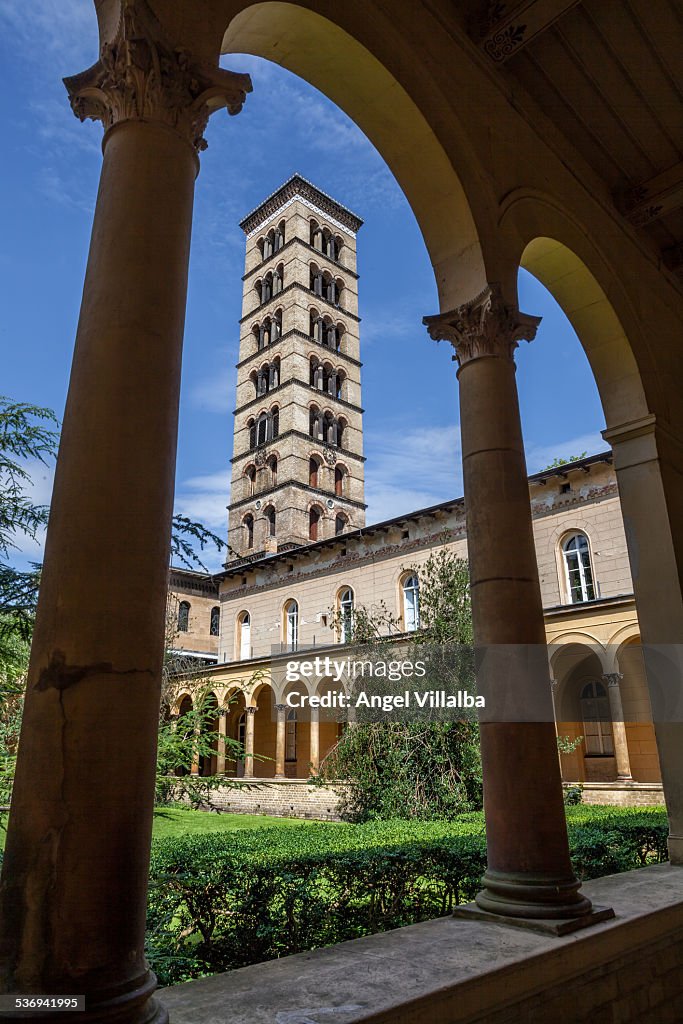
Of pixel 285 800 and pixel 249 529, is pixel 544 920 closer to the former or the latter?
pixel 285 800

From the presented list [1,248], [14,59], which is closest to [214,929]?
[1,248]

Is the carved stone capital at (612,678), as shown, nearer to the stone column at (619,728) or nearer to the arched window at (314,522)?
the stone column at (619,728)

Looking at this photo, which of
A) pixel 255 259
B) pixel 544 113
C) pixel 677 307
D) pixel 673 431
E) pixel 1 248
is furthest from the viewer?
pixel 255 259

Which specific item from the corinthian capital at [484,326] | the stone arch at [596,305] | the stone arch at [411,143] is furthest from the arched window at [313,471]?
the corinthian capital at [484,326]

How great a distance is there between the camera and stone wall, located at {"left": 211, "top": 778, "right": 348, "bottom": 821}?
19.0m

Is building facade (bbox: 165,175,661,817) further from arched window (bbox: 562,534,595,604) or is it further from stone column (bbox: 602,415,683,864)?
stone column (bbox: 602,415,683,864)

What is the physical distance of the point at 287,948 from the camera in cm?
362

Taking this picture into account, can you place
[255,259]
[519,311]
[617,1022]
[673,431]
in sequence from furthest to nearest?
[255,259] → [673,431] → [519,311] → [617,1022]

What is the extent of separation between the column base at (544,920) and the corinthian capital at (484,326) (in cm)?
347

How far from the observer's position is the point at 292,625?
1125 inches

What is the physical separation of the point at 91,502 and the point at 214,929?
2.68 meters

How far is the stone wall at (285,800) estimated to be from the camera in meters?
19.0

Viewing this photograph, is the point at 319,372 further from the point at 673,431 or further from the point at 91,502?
the point at 91,502

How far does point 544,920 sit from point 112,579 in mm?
2917
